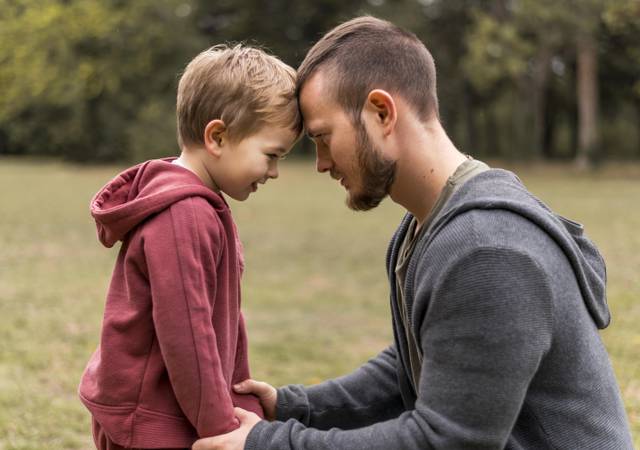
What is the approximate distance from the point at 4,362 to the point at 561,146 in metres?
43.8

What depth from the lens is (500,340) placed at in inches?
73.2

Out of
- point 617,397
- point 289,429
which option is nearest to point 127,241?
point 289,429

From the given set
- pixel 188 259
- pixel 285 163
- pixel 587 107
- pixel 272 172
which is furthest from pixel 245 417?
pixel 285 163

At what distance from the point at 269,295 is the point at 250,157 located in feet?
20.7

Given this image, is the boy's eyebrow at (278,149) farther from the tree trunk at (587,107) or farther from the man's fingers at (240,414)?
the tree trunk at (587,107)

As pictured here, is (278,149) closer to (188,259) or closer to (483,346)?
(188,259)

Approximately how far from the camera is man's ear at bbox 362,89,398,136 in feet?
7.09

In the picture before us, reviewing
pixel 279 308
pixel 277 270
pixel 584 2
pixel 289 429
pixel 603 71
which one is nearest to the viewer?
pixel 289 429

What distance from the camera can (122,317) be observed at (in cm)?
220

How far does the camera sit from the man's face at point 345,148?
87.7 inches

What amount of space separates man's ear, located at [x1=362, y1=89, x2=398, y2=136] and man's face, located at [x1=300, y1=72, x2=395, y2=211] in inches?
1.6

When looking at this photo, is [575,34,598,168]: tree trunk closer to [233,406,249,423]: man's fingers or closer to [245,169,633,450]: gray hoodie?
[245,169,633,450]: gray hoodie

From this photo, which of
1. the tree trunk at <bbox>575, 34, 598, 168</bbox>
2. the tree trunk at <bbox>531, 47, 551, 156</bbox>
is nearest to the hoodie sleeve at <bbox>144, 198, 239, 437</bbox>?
the tree trunk at <bbox>575, 34, 598, 168</bbox>

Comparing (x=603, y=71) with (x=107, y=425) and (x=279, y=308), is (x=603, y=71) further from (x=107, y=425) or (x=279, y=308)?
(x=107, y=425)
